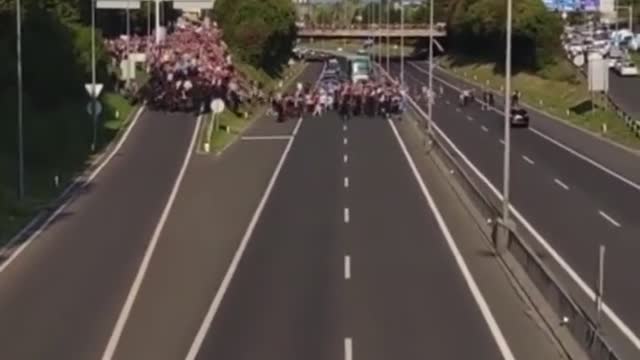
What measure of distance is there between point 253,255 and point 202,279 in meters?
3.44

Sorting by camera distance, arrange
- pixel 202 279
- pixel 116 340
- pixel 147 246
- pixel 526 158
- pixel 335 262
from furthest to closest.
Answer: pixel 526 158, pixel 147 246, pixel 335 262, pixel 202 279, pixel 116 340

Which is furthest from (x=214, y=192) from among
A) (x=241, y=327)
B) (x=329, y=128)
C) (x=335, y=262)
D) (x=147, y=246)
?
(x=329, y=128)

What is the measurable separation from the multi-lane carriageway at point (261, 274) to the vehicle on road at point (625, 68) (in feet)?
235

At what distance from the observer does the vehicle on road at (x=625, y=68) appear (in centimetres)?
12094

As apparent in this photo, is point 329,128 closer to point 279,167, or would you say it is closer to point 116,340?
point 279,167

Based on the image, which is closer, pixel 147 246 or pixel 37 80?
pixel 147 246

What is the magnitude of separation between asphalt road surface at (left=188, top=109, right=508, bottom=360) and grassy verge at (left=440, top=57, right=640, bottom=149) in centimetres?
2553

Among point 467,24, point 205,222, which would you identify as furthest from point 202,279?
point 467,24

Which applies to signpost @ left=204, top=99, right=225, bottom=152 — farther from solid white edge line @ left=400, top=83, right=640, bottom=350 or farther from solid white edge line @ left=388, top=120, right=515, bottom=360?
solid white edge line @ left=388, top=120, right=515, bottom=360

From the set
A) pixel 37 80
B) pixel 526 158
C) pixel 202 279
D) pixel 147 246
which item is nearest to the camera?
pixel 202 279

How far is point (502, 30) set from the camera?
12950 cm

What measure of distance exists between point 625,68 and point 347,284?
321 feet

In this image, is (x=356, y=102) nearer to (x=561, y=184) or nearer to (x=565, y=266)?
(x=561, y=184)

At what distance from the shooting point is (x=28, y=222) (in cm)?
3947
